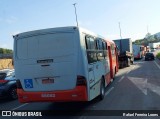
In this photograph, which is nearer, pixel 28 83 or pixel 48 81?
pixel 48 81

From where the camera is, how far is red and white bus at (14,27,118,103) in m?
8.63

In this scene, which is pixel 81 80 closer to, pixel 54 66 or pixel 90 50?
pixel 54 66

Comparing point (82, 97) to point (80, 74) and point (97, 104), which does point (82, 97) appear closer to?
point (80, 74)

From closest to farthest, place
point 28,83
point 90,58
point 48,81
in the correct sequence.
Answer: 1. point 48,81
2. point 28,83
3. point 90,58

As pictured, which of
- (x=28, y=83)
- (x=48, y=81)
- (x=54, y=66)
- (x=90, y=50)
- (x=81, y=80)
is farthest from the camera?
(x=90, y=50)

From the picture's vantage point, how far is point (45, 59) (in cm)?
Result: 891

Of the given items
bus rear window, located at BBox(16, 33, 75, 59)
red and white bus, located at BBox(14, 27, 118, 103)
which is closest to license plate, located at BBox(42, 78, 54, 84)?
red and white bus, located at BBox(14, 27, 118, 103)

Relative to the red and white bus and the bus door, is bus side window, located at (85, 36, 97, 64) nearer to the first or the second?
the bus door

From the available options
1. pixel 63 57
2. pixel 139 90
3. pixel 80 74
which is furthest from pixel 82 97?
pixel 139 90

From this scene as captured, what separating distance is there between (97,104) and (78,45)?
9.64ft

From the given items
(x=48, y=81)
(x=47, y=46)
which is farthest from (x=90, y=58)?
(x=48, y=81)

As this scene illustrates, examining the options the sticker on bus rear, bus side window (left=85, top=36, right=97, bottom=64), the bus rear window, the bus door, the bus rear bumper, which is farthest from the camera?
bus side window (left=85, top=36, right=97, bottom=64)

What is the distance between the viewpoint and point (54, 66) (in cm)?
879

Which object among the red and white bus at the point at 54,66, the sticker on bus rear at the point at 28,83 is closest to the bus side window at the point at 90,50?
the red and white bus at the point at 54,66
